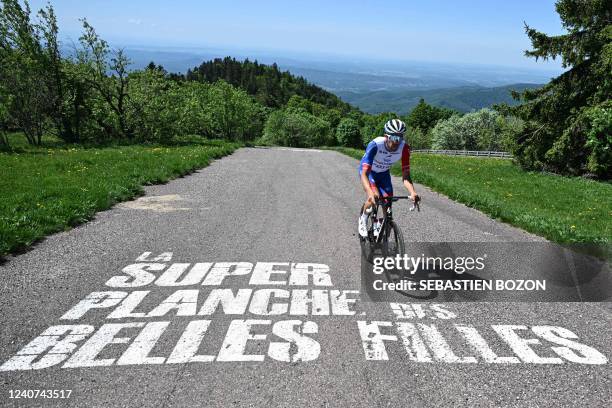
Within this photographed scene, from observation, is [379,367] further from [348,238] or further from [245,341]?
[348,238]

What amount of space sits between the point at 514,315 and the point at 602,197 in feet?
41.3

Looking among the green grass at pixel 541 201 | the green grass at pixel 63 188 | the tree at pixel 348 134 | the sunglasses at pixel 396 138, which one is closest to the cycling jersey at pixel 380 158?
the sunglasses at pixel 396 138

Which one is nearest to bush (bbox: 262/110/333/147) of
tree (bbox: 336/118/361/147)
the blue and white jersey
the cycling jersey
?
tree (bbox: 336/118/361/147)

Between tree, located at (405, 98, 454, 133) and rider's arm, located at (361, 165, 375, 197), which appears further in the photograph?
tree, located at (405, 98, 454, 133)

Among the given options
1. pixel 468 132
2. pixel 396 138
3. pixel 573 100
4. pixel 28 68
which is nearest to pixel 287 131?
pixel 468 132

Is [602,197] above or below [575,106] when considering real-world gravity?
below

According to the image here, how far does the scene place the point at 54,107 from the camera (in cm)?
3550

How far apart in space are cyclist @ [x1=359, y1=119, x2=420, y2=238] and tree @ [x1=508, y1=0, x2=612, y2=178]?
53.8 feet

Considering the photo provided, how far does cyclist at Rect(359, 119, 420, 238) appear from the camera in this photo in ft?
21.9

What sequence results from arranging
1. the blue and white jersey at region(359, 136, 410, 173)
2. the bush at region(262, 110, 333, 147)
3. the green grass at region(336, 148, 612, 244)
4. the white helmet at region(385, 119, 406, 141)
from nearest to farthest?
the white helmet at region(385, 119, 406, 141) → the blue and white jersey at region(359, 136, 410, 173) → the green grass at region(336, 148, 612, 244) → the bush at region(262, 110, 333, 147)

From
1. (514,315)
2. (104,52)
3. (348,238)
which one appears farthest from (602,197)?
(104,52)

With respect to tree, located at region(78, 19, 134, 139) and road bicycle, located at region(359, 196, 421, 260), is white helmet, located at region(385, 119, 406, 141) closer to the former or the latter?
road bicycle, located at region(359, 196, 421, 260)

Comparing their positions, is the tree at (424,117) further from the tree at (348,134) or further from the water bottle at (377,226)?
the water bottle at (377,226)

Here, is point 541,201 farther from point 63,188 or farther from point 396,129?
point 63,188
